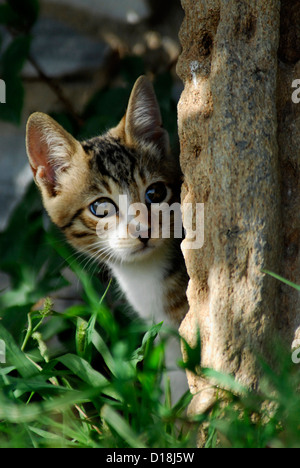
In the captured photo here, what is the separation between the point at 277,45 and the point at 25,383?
51.8 inches

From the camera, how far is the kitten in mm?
2236

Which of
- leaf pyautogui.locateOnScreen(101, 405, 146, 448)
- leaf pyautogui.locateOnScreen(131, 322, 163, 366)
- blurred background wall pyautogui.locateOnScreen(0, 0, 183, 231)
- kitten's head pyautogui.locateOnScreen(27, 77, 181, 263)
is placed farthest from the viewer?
blurred background wall pyautogui.locateOnScreen(0, 0, 183, 231)

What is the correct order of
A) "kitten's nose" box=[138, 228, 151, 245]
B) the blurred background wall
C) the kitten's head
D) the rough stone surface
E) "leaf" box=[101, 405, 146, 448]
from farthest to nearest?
the blurred background wall, the kitten's head, "kitten's nose" box=[138, 228, 151, 245], the rough stone surface, "leaf" box=[101, 405, 146, 448]

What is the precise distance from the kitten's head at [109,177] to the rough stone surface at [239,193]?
429 mm

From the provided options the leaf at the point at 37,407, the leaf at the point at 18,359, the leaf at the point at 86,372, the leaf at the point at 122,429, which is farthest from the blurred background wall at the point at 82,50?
the leaf at the point at 122,429

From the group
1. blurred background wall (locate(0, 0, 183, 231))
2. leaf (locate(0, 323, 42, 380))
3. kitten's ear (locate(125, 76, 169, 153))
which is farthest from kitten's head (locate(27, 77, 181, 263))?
blurred background wall (locate(0, 0, 183, 231))

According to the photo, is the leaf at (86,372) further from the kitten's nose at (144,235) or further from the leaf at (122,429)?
the kitten's nose at (144,235)

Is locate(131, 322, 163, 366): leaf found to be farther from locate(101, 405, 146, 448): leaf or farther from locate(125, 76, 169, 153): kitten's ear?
locate(125, 76, 169, 153): kitten's ear

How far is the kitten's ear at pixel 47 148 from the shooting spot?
2.25m

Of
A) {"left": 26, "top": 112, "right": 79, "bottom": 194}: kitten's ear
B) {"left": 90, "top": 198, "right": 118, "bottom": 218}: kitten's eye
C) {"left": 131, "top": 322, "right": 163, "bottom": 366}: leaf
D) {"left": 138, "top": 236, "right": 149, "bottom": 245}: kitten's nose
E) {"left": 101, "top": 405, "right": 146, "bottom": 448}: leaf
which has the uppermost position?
{"left": 26, "top": 112, "right": 79, "bottom": 194}: kitten's ear

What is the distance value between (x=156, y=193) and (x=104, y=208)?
227mm

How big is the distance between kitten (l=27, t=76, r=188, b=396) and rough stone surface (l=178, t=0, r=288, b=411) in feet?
1.31

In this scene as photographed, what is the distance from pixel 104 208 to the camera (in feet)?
7.33

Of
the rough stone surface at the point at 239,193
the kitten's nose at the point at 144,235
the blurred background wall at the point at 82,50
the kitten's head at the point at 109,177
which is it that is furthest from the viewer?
the blurred background wall at the point at 82,50
